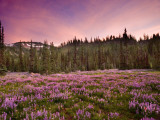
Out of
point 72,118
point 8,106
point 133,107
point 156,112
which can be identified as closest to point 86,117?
point 72,118

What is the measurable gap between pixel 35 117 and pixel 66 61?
10809 centimetres

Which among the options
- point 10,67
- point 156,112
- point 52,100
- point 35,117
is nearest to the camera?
point 35,117

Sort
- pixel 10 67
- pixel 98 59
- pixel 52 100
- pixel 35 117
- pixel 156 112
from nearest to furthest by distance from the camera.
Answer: pixel 35 117 → pixel 156 112 → pixel 52 100 → pixel 10 67 → pixel 98 59

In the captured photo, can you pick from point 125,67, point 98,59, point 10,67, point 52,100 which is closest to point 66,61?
point 98,59

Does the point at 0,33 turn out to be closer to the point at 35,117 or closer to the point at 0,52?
the point at 0,52

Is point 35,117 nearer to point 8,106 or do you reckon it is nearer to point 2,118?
point 2,118

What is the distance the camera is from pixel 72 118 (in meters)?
3.31

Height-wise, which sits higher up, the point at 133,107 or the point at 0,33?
the point at 0,33

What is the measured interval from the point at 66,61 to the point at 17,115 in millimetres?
107729

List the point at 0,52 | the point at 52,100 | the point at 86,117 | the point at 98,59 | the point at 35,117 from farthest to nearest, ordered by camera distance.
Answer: the point at 98,59 < the point at 0,52 < the point at 52,100 < the point at 86,117 < the point at 35,117

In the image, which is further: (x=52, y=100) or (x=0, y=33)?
(x=0, y=33)

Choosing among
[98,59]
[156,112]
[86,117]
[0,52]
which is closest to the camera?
[86,117]

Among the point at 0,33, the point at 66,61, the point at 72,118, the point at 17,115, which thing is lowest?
the point at 72,118

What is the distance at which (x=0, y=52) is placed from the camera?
3794 cm
